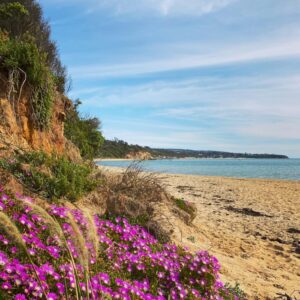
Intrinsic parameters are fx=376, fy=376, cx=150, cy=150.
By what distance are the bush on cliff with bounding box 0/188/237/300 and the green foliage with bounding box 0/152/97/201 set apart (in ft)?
3.49

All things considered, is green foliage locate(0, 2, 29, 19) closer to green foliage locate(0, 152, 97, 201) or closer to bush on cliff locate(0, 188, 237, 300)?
green foliage locate(0, 152, 97, 201)

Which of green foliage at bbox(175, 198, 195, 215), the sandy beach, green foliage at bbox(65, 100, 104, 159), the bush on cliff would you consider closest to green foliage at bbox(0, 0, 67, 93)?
green foliage at bbox(65, 100, 104, 159)

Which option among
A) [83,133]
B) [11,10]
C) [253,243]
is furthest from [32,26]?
[253,243]

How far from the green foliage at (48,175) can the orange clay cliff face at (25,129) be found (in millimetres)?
863

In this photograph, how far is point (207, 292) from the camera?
462 cm

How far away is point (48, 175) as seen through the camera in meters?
7.05

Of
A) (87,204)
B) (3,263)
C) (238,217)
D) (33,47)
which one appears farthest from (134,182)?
(238,217)

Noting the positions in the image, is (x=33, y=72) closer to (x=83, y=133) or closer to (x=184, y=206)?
(x=184, y=206)

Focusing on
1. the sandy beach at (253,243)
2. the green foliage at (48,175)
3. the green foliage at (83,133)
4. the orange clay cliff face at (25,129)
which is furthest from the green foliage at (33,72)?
the green foliage at (83,133)

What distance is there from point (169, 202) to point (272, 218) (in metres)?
5.39

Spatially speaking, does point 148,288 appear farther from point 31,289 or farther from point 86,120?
point 86,120

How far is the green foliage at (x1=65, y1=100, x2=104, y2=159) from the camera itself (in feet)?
50.9

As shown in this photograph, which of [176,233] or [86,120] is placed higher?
[86,120]

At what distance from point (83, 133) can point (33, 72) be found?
7.80 metres
